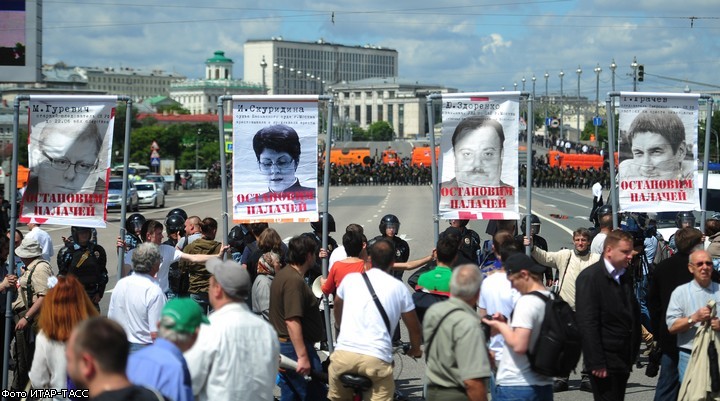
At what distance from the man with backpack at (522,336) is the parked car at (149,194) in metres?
43.5

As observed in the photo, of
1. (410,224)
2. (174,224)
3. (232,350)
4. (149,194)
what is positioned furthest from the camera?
(149,194)

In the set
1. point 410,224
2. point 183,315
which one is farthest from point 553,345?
point 410,224

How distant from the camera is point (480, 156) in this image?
9.95 meters

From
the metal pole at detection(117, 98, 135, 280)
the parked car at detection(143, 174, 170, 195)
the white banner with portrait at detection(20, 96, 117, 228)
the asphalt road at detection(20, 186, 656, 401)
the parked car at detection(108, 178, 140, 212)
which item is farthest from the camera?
the parked car at detection(143, 174, 170, 195)

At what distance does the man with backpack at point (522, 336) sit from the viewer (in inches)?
247

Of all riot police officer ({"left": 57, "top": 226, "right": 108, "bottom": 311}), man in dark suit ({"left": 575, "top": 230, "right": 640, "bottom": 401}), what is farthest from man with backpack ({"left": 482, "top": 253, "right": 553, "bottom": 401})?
riot police officer ({"left": 57, "top": 226, "right": 108, "bottom": 311})

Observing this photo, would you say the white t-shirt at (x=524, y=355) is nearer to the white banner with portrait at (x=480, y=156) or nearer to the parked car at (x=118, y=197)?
the white banner with portrait at (x=480, y=156)

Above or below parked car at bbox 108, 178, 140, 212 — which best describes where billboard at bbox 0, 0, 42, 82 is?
above

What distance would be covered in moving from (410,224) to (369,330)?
28965 millimetres

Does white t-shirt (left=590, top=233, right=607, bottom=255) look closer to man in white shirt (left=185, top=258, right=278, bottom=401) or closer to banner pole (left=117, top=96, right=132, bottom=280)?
banner pole (left=117, top=96, right=132, bottom=280)

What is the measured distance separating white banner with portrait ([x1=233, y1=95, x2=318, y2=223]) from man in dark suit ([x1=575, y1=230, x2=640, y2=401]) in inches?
120

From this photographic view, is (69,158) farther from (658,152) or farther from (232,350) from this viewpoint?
(658,152)

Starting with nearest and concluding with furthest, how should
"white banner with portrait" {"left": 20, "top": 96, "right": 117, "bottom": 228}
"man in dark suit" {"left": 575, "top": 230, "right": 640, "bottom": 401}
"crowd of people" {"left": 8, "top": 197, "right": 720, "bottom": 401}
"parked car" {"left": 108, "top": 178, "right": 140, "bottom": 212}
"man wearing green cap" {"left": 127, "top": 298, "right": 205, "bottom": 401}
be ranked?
1. "man wearing green cap" {"left": 127, "top": 298, "right": 205, "bottom": 401}
2. "crowd of people" {"left": 8, "top": 197, "right": 720, "bottom": 401}
3. "man in dark suit" {"left": 575, "top": 230, "right": 640, "bottom": 401}
4. "white banner with portrait" {"left": 20, "top": 96, "right": 117, "bottom": 228}
5. "parked car" {"left": 108, "top": 178, "right": 140, "bottom": 212}

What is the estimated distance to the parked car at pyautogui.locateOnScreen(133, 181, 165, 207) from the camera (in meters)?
49.4
